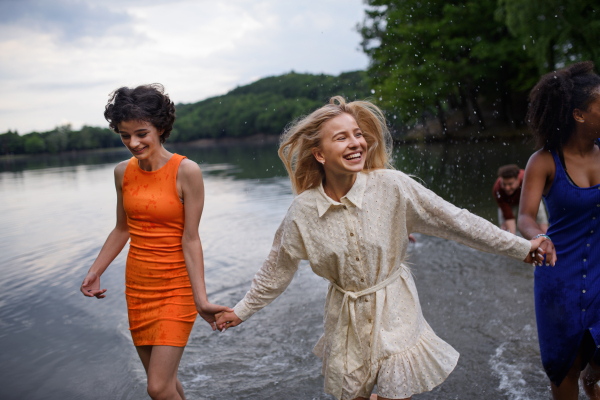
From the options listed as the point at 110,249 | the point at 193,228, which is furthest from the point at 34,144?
the point at 193,228

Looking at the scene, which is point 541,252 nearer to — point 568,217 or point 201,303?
point 568,217

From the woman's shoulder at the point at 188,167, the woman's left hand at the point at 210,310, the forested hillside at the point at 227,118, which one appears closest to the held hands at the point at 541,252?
the woman's left hand at the point at 210,310

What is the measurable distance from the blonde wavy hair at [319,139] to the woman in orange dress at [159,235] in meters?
0.63

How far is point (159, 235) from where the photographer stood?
302 cm

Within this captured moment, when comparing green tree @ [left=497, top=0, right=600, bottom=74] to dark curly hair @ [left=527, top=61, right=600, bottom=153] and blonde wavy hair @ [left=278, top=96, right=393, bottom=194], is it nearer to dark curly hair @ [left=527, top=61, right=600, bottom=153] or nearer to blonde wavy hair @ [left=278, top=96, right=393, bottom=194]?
dark curly hair @ [left=527, top=61, right=600, bottom=153]

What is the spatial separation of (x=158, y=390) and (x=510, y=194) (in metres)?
5.46

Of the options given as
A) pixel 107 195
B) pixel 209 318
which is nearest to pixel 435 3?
pixel 107 195

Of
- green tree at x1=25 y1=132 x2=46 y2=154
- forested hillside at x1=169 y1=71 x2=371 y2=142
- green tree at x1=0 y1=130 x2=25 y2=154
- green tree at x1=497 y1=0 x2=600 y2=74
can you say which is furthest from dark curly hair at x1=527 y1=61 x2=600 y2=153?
green tree at x1=25 y1=132 x2=46 y2=154

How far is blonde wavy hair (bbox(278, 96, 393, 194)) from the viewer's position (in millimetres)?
2729

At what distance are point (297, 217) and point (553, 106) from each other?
164cm

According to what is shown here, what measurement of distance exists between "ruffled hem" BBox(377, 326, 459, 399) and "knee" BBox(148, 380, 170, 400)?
4.09 feet

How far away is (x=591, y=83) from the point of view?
2.72 meters

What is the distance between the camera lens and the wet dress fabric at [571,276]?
2717mm

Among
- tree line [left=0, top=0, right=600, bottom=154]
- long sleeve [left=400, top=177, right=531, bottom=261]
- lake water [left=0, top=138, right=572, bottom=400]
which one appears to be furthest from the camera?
tree line [left=0, top=0, right=600, bottom=154]
